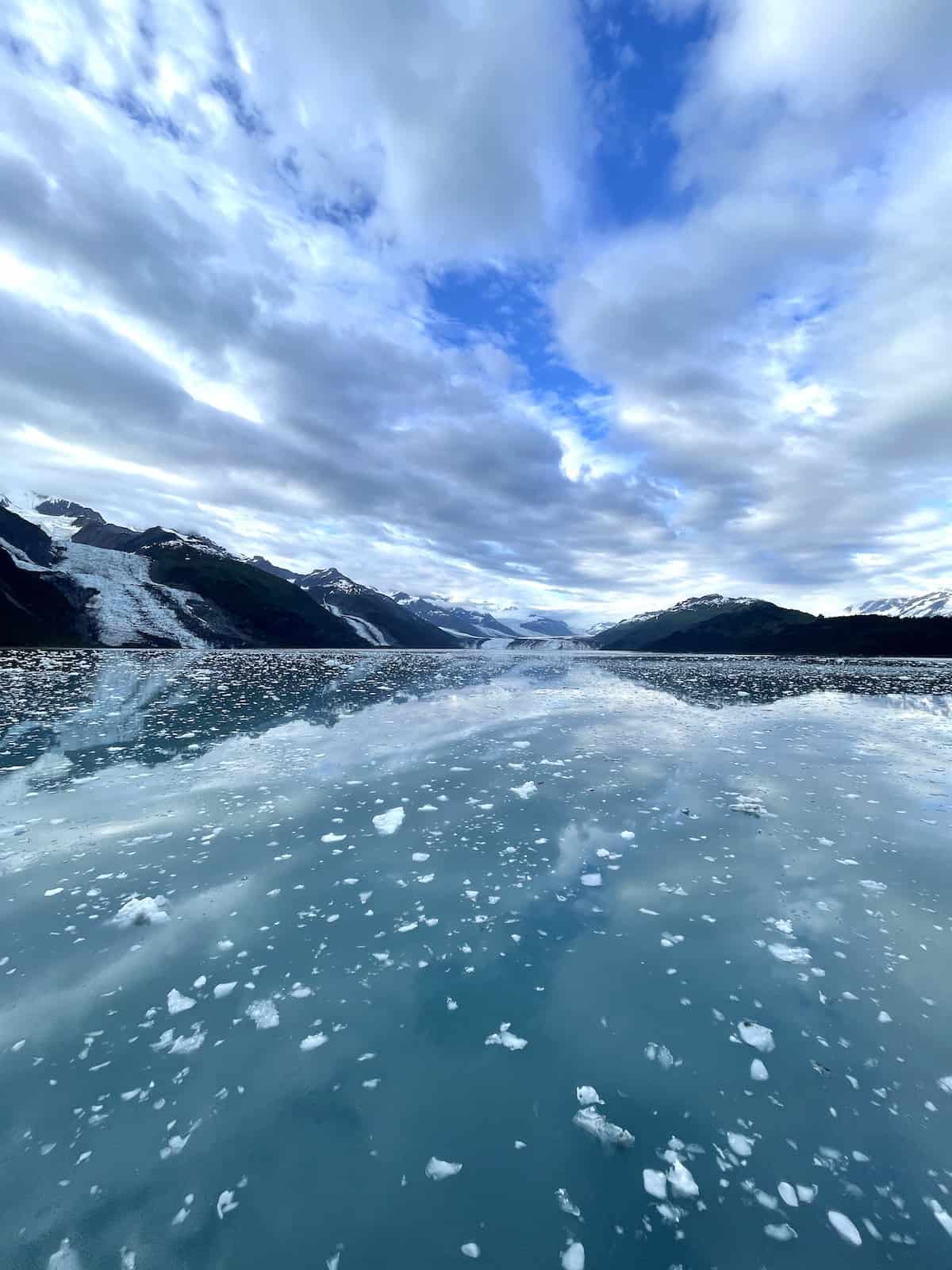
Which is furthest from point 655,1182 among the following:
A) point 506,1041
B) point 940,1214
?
point 940,1214

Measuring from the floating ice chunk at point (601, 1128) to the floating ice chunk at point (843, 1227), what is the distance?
1.69m

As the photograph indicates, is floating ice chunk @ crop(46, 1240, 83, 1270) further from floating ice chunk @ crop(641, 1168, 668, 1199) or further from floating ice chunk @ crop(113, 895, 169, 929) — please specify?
floating ice chunk @ crop(113, 895, 169, 929)

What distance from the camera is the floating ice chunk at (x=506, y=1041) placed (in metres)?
6.51

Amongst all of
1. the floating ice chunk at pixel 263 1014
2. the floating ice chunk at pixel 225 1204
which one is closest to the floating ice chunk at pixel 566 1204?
the floating ice chunk at pixel 225 1204

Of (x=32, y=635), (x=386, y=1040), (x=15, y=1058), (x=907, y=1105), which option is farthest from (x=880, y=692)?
(x=32, y=635)

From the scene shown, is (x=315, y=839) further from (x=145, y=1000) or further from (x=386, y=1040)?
(x=386, y=1040)

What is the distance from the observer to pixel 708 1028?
6.73 metres

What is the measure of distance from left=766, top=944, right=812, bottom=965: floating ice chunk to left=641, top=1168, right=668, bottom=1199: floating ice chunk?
14.3ft

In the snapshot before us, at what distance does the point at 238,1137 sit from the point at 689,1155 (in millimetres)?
4489

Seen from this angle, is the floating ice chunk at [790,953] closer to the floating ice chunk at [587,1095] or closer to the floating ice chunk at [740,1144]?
the floating ice chunk at [740,1144]

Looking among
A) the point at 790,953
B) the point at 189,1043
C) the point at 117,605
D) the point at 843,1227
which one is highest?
the point at 117,605

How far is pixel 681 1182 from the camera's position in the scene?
494 cm

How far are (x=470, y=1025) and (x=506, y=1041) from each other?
1.65 feet

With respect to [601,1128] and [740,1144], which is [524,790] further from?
[740,1144]
